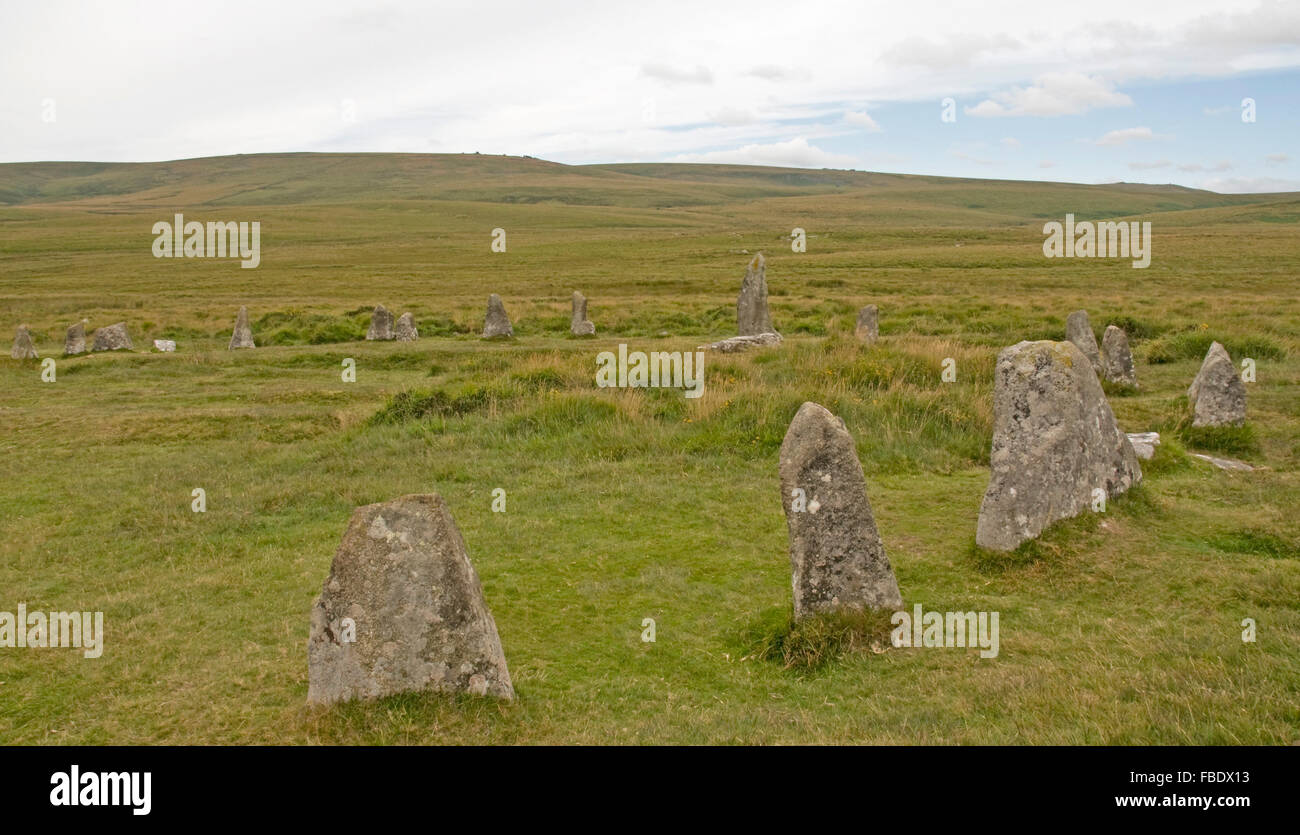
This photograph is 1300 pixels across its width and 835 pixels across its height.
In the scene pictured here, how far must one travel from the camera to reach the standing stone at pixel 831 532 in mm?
8008

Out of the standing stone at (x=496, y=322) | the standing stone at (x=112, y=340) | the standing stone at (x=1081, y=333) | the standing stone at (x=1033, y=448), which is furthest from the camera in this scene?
the standing stone at (x=496, y=322)

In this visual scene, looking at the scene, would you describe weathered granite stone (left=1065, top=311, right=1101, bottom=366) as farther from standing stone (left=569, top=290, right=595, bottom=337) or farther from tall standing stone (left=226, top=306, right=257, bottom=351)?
tall standing stone (left=226, top=306, right=257, bottom=351)

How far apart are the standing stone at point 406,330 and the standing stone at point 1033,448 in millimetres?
23389

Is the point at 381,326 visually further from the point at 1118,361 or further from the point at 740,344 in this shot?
the point at 1118,361

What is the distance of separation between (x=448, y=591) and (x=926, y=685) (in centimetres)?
362

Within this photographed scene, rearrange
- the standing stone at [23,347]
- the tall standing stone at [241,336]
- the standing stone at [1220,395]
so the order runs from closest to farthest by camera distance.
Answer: the standing stone at [1220,395]
the standing stone at [23,347]
the tall standing stone at [241,336]

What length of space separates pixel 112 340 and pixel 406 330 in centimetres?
880

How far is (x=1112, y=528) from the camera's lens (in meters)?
9.89

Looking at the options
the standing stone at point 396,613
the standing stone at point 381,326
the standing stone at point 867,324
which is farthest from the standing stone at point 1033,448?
the standing stone at point 381,326

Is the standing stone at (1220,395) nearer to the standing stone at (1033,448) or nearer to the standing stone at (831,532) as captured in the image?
the standing stone at (1033,448)

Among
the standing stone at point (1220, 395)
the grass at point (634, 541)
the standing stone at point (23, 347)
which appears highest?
the standing stone at point (23, 347)

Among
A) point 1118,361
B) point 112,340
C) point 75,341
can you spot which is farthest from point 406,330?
point 1118,361

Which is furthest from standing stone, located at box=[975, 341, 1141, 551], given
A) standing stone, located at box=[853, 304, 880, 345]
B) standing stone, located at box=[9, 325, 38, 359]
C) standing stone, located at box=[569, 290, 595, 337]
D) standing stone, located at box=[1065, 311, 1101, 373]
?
standing stone, located at box=[9, 325, 38, 359]

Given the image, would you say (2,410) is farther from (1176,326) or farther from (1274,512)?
(1176,326)
